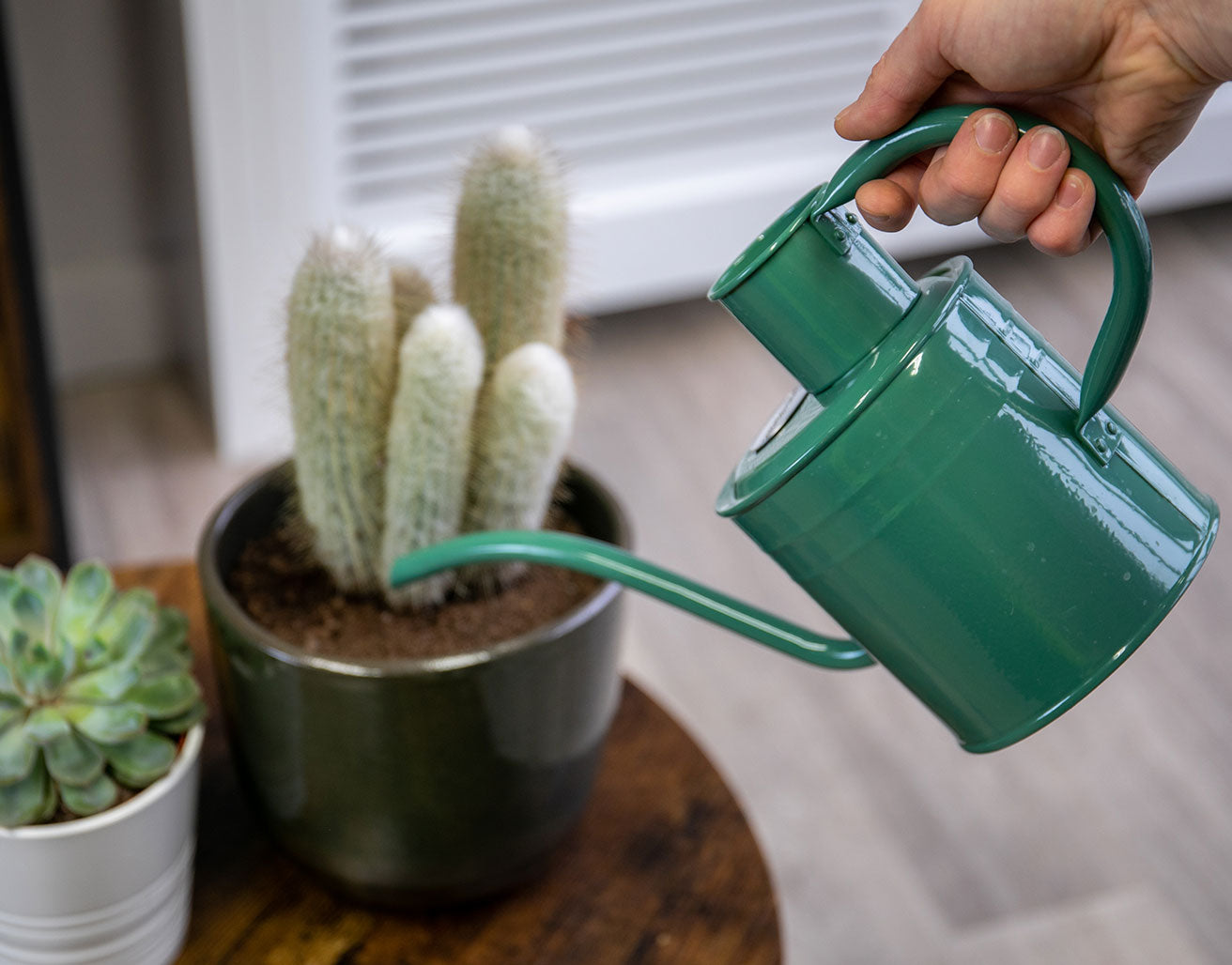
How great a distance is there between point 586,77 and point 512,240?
4.30 feet

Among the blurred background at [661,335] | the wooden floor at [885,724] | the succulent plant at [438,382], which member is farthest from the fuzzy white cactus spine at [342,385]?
the wooden floor at [885,724]

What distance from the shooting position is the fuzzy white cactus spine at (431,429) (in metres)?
0.71

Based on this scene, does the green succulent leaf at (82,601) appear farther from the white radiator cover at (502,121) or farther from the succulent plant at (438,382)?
the white radiator cover at (502,121)

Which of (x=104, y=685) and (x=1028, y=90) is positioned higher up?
(x=1028, y=90)

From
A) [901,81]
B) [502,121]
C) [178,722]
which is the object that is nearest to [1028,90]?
[901,81]

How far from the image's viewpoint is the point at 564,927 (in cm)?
80

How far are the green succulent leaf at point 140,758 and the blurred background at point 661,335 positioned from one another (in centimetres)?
70

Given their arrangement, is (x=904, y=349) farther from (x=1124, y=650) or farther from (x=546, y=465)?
(x=546, y=465)

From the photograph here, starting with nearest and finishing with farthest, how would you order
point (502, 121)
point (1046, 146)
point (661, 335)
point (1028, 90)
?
point (1046, 146)
point (1028, 90)
point (502, 121)
point (661, 335)

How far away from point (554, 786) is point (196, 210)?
1.33 metres

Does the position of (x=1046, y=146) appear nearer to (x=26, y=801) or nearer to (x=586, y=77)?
(x=26, y=801)

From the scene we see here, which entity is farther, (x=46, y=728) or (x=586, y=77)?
(x=586, y=77)

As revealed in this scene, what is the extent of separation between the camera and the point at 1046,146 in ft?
1.71

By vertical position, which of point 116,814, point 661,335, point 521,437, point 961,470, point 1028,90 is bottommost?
point 661,335
